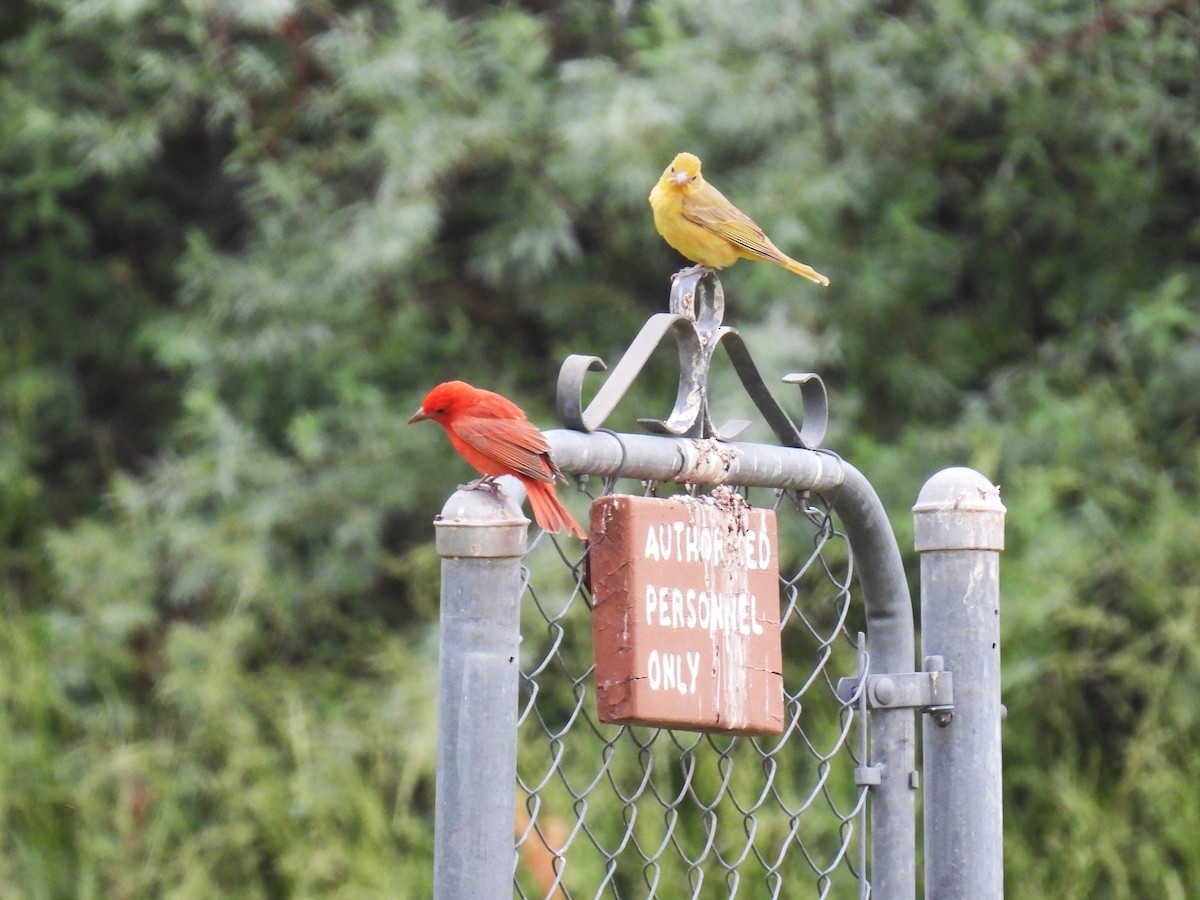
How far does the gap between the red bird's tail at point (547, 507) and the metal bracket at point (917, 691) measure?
53 centimetres

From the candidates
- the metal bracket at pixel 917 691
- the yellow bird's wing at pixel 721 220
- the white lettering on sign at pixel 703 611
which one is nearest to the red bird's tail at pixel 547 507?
the white lettering on sign at pixel 703 611

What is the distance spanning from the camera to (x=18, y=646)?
533 centimetres

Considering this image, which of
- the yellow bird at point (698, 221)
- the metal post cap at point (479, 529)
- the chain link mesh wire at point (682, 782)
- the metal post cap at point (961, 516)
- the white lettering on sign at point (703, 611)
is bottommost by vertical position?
the chain link mesh wire at point (682, 782)

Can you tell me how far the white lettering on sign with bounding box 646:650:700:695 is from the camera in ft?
5.35

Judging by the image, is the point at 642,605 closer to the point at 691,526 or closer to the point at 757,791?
the point at 691,526

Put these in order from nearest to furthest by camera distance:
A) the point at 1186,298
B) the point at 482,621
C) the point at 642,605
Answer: the point at 482,621 < the point at 642,605 < the point at 1186,298

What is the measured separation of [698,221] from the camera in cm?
358

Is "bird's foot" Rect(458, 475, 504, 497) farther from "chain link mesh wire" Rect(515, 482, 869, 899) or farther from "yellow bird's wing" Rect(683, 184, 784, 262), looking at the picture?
"chain link mesh wire" Rect(515, 482, 869, 899)

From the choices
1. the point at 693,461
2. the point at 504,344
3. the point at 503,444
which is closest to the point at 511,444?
the point at 503,444

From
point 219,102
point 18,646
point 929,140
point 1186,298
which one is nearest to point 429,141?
point 219,102

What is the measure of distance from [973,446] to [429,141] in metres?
1.92

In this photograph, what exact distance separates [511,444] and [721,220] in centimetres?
203

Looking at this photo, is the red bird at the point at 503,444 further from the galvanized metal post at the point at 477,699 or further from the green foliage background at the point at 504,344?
the green foliage background at the point at 504,344

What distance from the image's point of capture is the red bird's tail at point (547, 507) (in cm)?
171
